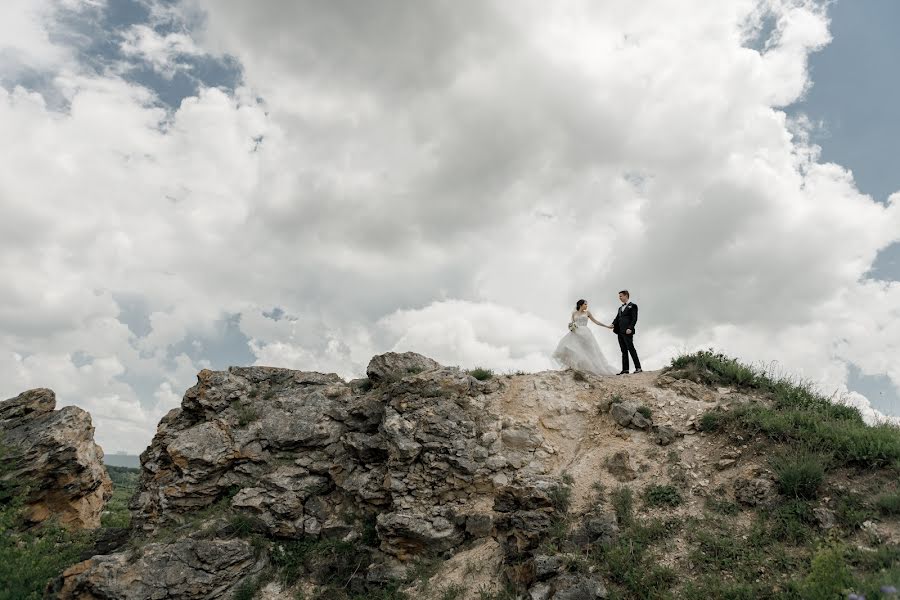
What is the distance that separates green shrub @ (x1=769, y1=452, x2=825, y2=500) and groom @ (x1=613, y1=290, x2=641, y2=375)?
20.9 ft

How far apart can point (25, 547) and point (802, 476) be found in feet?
72.5

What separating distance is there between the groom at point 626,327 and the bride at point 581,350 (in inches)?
14.6

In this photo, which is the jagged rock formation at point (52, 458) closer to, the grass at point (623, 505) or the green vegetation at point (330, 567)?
the green vegetation at point (330, 567)

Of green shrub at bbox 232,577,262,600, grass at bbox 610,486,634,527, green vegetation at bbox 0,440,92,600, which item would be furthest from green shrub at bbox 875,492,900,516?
green vegetation at bbox 0,440,92,600

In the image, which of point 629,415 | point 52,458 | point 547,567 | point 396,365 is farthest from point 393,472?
point 52,458

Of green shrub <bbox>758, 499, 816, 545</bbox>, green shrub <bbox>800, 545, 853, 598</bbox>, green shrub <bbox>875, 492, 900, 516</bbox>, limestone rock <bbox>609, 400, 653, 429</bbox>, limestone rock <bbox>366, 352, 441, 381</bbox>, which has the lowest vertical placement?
green shrub <bbox>800, 545, 853, 598</bbox>

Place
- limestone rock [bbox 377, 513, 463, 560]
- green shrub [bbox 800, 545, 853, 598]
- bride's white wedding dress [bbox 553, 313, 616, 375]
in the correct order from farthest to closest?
bride's white wedding dress [bbox 553, 313, 616, 375] → limestone rock [bbox 377, 513, 463, 560] → green shrub [bbox 800, 545, 853, 598]

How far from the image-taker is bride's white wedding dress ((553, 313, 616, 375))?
1588 centimetres

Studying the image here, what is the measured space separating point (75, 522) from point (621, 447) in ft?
65.7

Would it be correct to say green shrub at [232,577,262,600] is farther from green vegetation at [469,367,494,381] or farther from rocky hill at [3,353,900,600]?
green vegetation at [469,367,494,381]

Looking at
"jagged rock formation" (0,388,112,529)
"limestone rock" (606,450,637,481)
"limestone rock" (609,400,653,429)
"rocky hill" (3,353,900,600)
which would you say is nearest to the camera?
"rocky hill" (3,353,900,600)

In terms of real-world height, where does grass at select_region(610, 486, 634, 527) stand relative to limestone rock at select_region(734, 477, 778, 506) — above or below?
below

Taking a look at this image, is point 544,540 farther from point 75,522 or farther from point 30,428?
point 30,428

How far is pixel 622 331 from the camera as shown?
51.7ft
